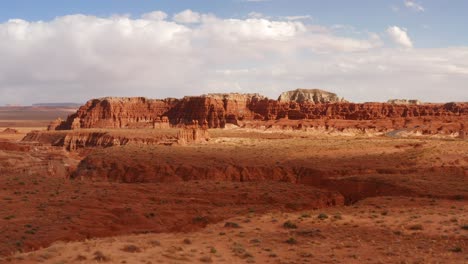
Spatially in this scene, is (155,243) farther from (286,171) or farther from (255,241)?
(286,171)

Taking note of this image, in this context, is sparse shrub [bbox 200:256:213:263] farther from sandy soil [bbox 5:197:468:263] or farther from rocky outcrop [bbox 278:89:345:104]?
rocky outcrop [bbox 278:89:345:104]

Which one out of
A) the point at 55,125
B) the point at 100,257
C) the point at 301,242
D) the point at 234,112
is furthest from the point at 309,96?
the point at 100,257

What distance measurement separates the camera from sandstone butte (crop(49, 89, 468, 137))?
94.5 meters

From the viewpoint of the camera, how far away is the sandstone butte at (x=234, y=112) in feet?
310

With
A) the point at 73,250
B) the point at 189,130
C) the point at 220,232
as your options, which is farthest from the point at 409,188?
the point at 189,130

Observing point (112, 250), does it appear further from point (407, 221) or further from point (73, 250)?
point (407, 221)

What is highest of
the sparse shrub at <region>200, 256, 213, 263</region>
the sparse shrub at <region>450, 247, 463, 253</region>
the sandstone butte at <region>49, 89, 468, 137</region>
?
the sandstone butte at <region>49, 89, 468, 137</region>

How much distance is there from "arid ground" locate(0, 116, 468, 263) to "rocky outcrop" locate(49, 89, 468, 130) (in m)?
57.2

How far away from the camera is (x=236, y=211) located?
2256cm

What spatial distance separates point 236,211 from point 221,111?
3064 inches

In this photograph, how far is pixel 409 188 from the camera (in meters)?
27.1

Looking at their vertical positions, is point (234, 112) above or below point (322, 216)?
above

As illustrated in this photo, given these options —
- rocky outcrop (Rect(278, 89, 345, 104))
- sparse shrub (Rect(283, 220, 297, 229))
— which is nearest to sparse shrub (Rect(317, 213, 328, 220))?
sparse shrub (Rect(283, 220, 297, 229))

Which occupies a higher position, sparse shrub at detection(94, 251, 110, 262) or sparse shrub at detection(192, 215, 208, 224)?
sparse shrub at detection(94, 251, 110, 262)
